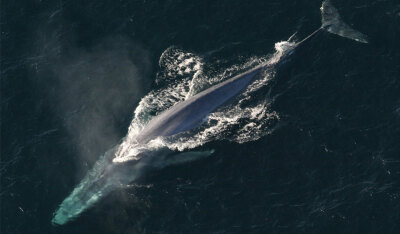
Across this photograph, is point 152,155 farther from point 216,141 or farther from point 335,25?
point 335,25

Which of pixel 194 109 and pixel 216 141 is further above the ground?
pixel 194 109

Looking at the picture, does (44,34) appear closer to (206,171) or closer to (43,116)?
(43,116)

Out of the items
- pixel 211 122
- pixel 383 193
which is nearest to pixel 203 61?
pixel 211 122

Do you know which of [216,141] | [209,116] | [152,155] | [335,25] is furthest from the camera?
[335,25]

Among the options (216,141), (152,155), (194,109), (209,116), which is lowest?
(216,141)

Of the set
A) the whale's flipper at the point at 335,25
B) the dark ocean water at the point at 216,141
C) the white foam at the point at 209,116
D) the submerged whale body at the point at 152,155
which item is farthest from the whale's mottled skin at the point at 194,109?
the whale's flipper at the point at 335,25

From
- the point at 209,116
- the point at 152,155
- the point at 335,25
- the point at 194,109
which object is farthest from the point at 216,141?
the point at 335,25
